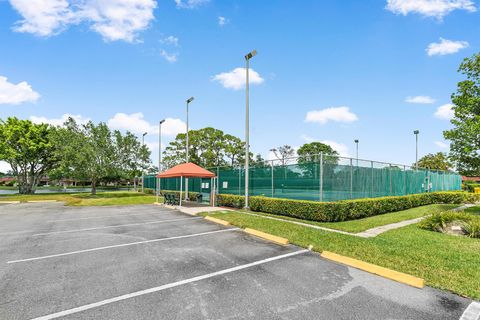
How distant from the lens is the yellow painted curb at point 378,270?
5.04m

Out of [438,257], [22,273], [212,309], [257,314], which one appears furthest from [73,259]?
[438,257]

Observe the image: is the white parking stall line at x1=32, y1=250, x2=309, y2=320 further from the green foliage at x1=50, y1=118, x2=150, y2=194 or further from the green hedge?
the green foliage at x1=50, y1=118, x2=150, y2=194

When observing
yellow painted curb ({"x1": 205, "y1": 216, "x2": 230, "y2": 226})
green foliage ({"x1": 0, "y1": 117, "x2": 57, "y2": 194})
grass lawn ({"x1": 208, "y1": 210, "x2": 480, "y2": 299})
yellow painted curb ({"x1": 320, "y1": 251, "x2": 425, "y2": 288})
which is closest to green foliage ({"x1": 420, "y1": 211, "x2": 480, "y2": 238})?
grass lawn ({"x1": 208, "y1": 210, "x2": 480, "y2": 299})

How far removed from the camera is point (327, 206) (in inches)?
488

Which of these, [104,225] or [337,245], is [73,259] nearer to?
[104,225]

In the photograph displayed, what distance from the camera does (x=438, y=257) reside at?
658 cm

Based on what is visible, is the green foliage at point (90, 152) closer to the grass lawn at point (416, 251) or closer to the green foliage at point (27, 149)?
the green foliage at point (27, 149)

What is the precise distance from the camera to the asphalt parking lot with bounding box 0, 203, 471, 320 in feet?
13.0

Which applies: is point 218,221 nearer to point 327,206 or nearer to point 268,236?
point 268,236

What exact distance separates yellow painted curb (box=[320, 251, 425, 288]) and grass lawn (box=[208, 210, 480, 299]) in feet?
0.81

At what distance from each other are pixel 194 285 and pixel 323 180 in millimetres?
9636

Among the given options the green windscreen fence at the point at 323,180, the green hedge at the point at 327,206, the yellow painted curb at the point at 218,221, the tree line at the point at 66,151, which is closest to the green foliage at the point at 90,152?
the tree line at the point at 66,151

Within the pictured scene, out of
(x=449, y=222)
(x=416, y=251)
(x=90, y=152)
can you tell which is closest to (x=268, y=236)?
(x=416, y=251)

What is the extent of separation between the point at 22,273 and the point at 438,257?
31.6 ft
